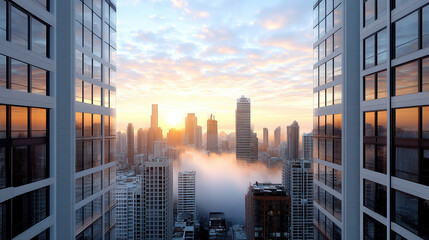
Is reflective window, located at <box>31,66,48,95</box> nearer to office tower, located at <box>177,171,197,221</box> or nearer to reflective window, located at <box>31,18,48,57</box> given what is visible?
reflective window, located at <box>31,18,48,57</box>

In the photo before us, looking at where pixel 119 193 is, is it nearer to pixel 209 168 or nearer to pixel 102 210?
pixel 102 210

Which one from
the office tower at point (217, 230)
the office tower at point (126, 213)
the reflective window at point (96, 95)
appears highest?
the reflective window at point (96, 95)

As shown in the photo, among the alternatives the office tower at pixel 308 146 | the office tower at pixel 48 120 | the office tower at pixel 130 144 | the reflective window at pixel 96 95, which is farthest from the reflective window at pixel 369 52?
Result: the office tower at pixel 130 144

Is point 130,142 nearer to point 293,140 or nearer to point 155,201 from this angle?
point 155,201

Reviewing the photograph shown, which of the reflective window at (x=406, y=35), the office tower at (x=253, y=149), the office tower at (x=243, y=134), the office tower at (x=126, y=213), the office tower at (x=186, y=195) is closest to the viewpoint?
the reflective window at (x=406, y=35)

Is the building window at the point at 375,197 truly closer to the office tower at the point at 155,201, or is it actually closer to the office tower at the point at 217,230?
the office tower at the point at 155,201

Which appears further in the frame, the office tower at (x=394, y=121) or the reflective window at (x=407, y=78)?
the reflective window at (x=407, y=78)
